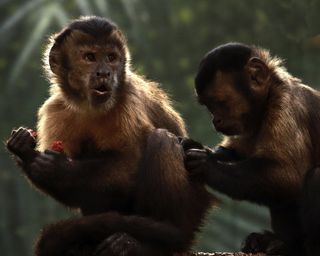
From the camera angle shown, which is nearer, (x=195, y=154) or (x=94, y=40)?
(x=195, y=154)

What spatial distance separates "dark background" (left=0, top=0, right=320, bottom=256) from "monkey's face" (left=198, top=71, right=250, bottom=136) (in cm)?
575

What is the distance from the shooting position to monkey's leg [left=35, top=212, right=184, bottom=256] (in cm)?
723

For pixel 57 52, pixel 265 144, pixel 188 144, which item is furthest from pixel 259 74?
pixel 57 52

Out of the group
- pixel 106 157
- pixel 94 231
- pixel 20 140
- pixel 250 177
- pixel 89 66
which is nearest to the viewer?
pixel 94 231

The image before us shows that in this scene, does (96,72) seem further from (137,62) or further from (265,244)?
(137,62)

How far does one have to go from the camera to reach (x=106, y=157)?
775cm

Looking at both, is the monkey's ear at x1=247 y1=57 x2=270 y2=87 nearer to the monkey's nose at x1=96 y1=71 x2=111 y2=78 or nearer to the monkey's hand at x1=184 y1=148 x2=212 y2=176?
the monkey's hand at x1=184 y1=148 x2=212 y2=176

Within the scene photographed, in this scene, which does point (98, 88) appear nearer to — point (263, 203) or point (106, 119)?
point (106, 119)

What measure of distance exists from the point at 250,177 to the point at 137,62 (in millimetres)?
10870

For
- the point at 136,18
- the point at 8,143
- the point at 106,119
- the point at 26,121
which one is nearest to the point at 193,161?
the point at 106,119

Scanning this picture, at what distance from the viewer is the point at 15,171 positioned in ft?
55.3

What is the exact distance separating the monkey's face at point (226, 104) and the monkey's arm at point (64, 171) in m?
1.05

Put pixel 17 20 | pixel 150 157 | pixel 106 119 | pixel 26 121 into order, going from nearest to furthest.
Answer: pixel 150 157
pixel 106 119
pixel 26 121
pixel 17 20

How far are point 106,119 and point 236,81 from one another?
4.06ft
